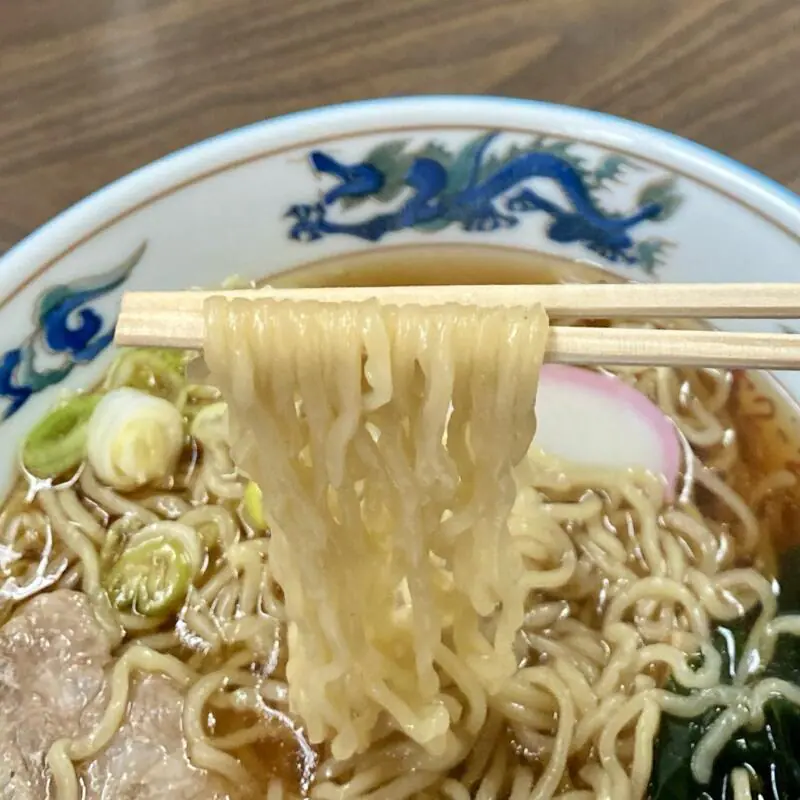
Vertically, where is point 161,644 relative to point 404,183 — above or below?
below

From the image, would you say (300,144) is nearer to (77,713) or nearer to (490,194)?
(490,194)

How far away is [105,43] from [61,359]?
0.96m

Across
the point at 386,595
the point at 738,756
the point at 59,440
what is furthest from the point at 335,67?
the point at 738,756

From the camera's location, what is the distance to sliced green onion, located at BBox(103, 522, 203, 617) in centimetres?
144

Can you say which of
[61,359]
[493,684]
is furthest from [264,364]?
[61,359]

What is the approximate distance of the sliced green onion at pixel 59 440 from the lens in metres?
1.55

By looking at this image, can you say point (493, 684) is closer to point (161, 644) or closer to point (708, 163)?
point (161, 644)

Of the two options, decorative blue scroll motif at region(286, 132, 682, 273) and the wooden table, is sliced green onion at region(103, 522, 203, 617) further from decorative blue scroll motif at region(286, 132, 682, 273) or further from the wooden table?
the wooden table

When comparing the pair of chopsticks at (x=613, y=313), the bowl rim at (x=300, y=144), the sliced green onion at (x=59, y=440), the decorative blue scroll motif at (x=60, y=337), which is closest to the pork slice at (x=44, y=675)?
the sliced green onion at (x=59, y=440)

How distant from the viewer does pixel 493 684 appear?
120 centimetres

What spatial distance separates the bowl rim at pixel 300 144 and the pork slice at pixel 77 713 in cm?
54

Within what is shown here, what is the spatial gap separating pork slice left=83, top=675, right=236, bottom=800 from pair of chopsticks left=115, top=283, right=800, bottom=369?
26.9 inches

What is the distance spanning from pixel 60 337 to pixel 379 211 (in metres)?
0.61

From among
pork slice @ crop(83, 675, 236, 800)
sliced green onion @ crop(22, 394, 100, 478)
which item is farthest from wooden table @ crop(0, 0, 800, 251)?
pork slice @ crop(83, 675, 236, 800)
